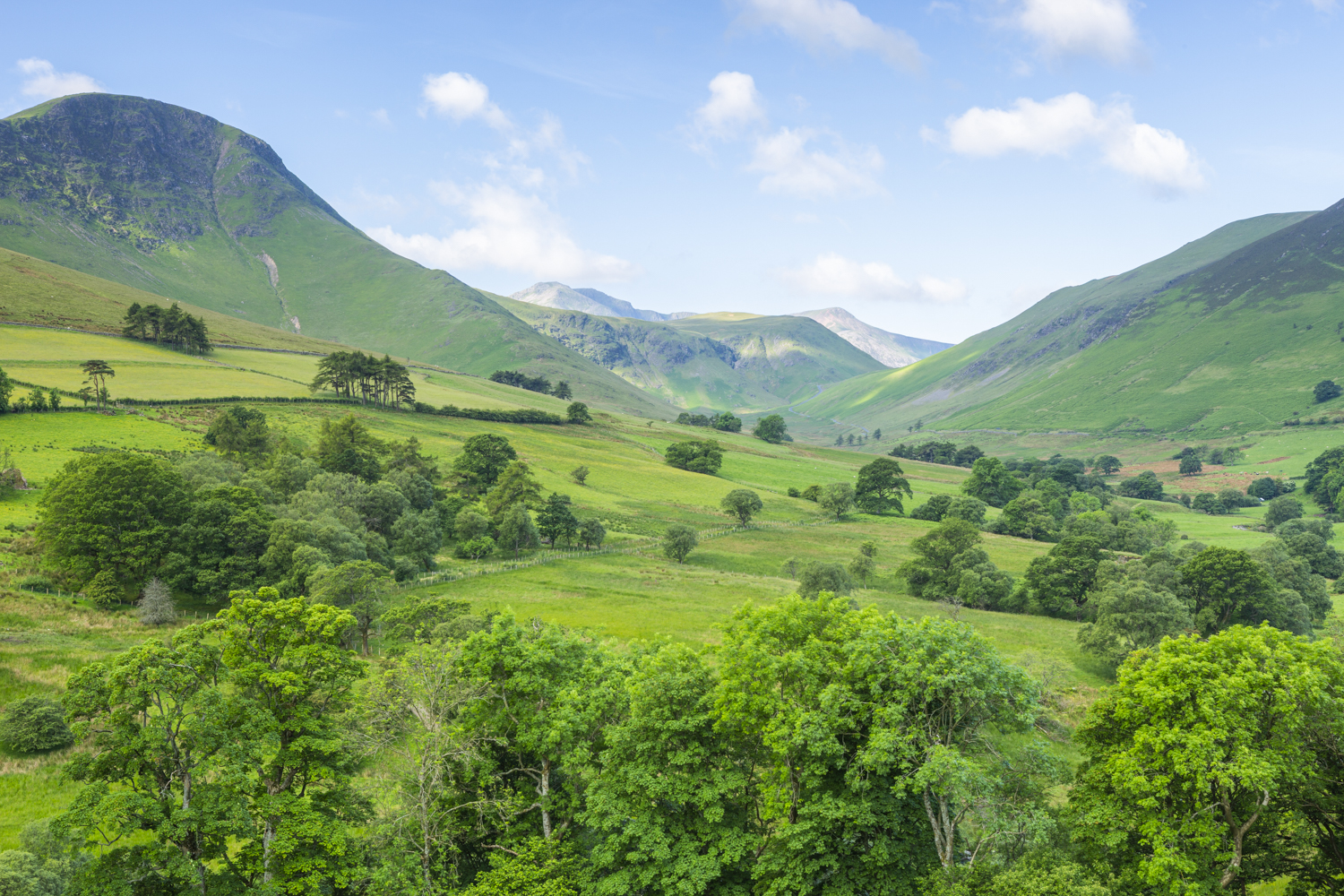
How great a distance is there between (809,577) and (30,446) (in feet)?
309

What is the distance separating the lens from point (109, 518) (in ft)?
165

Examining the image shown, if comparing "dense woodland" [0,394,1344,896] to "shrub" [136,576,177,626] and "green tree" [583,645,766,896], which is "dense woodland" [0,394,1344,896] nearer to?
"green tree" [583,645,766,896]

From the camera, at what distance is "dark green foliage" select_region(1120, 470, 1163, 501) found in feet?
548

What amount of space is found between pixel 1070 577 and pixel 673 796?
66.0 m

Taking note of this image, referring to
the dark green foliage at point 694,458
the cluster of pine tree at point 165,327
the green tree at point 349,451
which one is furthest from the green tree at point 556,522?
the cluster of pine tree at point 165,327

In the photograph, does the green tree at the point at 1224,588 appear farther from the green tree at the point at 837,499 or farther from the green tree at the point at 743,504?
the green tree at the point at 837,499

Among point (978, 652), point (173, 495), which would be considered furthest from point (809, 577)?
point (173, 495)

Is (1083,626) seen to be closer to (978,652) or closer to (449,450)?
(978,652)

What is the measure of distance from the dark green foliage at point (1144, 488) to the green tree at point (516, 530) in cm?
16008

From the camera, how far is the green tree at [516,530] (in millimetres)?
79938

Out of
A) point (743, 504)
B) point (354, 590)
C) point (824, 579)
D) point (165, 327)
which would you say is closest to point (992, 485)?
point (743, 504)

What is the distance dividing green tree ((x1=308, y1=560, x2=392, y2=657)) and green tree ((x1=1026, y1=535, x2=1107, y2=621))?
2757 inches

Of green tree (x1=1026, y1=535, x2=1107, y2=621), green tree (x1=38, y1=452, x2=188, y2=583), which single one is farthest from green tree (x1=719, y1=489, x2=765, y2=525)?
green tree (x1=38, y1=452, x2=188, y2=583)

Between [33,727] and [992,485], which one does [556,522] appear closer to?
[33,727]
